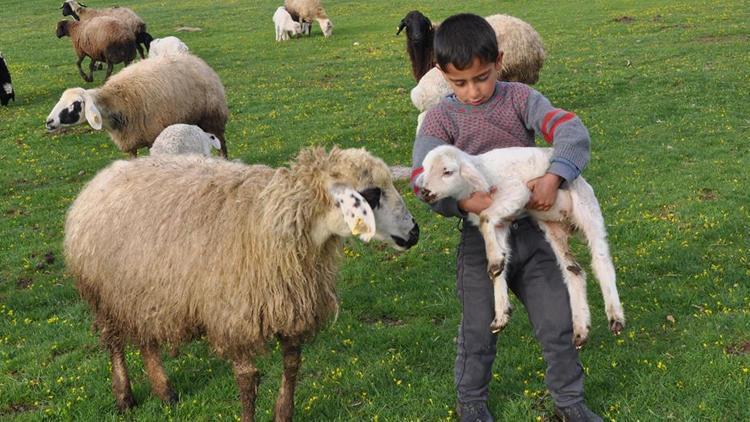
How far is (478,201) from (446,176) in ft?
0.89

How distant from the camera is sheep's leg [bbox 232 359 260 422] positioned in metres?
4.39

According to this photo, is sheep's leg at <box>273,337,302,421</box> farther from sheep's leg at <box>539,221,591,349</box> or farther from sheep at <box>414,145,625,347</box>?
sheep's leg at <box>539,221,591,349</box>

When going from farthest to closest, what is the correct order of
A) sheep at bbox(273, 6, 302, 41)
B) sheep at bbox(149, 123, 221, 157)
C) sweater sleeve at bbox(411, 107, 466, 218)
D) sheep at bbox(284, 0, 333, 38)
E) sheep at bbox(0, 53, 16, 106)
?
1. sheep at bbox(284, 0, 333, 38)
2. sheep at bbox(273, 6, 302, 41)
3. sheep at bbox(0, 53, 16, 106)
4. sheep at bbox(149, 123, 221, 157)
5. sweater sleeve at bbox(411, 107, 466, 218)

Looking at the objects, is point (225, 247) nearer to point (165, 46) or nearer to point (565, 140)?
point (565, 140)

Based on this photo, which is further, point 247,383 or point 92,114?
point 92,114

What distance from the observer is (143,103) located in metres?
11.1

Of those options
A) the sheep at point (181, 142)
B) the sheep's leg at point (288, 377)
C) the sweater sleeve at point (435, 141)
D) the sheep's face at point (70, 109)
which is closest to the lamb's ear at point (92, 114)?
the sheep's face at point (70, 109)

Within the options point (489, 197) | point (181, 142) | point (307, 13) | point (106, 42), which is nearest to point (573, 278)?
point (489, 197)

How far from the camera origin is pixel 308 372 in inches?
222

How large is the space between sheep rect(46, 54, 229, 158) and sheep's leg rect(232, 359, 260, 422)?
7581mm

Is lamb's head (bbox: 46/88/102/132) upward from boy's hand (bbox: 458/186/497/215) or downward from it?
downward

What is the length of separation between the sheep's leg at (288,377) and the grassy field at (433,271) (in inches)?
14.0

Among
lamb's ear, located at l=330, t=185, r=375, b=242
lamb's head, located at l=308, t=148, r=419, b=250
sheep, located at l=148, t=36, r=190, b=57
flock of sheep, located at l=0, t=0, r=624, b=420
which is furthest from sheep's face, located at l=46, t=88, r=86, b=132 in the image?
sheep, located at l=148, t=36, r=190, b=57

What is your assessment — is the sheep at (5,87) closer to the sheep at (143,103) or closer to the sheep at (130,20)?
the sheep at (130,20)
